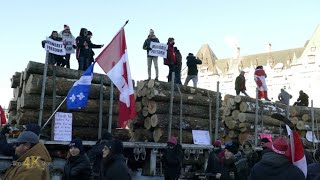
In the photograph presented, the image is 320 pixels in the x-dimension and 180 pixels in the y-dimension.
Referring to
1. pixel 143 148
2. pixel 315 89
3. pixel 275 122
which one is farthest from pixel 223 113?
pixel 315 89

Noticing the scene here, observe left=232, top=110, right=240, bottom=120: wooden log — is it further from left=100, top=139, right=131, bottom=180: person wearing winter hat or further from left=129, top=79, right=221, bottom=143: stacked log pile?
left=100, top=139, right=131, bottom=180: person wearing winter hat

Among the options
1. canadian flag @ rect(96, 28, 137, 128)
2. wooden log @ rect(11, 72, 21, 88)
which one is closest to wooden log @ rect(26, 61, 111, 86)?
wooden log @ rect(11, 72, 21, 88)

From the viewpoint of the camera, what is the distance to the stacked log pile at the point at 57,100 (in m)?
11.4

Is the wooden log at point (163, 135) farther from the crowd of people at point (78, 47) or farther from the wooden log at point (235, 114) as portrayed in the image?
the wooden log at point (235, 114)

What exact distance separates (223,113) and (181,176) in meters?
5.41

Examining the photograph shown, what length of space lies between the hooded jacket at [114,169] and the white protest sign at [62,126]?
5.37 meters

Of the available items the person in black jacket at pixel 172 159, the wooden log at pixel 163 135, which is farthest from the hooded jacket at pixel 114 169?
the wooden log at pixel 163 135

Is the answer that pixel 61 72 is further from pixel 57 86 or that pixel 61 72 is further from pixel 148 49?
→ pixel 148 49

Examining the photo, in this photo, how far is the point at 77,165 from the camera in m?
7.23

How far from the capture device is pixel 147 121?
568 inches

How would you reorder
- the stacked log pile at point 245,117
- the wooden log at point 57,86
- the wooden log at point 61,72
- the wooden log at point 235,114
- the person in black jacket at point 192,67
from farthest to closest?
the wooden log at point 235,114
the stacked log pile at point 245,117
the person in black jacket at point 192,67
the wooden log at point 61,72
the wooden log at point 57,86

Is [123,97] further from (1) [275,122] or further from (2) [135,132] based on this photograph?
(1) [275,122]

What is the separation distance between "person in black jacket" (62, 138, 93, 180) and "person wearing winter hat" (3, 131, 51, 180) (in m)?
2.43

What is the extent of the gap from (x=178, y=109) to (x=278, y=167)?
32.4 feet
